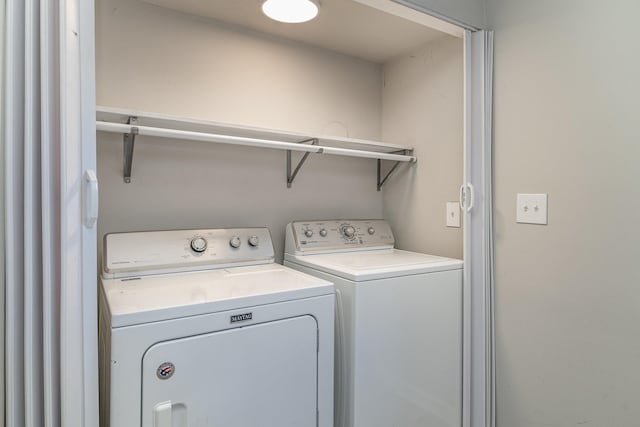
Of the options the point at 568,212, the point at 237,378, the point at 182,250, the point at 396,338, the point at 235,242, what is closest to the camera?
the point at 237,378

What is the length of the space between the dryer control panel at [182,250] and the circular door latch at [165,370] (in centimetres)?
57

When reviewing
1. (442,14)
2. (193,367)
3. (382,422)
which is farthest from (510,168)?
(193,367)

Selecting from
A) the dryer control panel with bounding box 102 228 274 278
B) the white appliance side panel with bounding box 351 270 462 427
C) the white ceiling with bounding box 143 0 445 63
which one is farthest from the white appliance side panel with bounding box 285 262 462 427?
the white ceiling with bounding box 143 0 445 63

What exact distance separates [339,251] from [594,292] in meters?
1.17

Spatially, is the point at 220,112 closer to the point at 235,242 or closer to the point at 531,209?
the point at 235,242

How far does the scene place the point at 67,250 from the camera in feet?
2.85

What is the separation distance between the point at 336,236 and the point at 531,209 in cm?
100

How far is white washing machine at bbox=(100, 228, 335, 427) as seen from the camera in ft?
3.41

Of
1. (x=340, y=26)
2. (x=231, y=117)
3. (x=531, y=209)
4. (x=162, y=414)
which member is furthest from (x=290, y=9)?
(x=162, y=414)

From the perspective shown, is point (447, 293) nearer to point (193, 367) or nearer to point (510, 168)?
point (510, 168)

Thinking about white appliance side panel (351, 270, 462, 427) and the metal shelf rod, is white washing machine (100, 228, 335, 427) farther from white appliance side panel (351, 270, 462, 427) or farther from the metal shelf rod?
the metal shelf rod

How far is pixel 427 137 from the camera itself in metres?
2.16

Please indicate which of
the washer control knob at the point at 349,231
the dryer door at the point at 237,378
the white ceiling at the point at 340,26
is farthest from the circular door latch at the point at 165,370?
the white ceiling at the point at 340,26

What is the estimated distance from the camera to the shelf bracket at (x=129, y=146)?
147 cm
